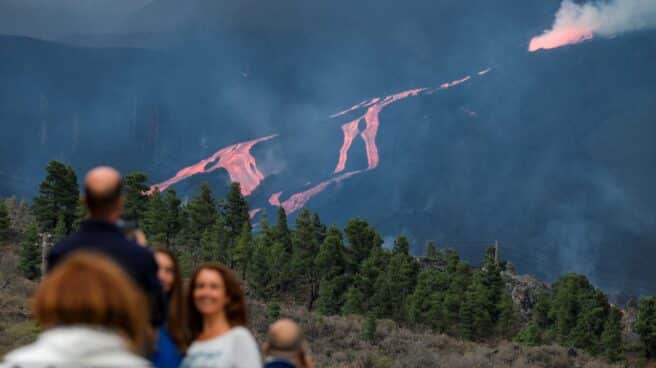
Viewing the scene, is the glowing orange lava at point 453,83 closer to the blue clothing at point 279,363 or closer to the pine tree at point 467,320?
the pine tree at point 467,320

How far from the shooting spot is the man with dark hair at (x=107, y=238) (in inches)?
130

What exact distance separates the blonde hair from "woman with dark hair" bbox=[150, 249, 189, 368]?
5.10ft

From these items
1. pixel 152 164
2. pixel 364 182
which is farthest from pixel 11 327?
pixel 152 164

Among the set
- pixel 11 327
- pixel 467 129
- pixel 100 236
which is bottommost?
pixel 100 236

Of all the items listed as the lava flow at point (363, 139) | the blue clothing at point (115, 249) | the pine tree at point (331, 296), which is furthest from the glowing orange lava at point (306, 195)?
the blue clothing at point (115, 249)

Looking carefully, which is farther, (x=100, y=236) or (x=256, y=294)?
(x=256, y=294)

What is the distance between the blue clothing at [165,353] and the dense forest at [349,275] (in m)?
26.3

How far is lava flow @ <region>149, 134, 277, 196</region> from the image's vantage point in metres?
127

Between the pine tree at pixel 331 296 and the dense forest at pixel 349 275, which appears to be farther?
the pine tree at pixel 331 296

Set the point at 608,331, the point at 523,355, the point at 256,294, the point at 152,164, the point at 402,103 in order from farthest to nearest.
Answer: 1. the point at 402,103
2. the point at 152,164
3. the point at 256,294
4. the point at 608,331
5. the point at 523,355

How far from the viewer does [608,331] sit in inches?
1288

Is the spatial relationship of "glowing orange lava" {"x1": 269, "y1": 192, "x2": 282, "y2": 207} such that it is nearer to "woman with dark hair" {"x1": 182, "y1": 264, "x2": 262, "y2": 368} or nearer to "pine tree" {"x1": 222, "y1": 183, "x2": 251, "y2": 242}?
"pine tree" {"x1": 222, "y1": 183, "x2": 251, "y2": 242}

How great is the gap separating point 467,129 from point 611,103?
29.5 meters

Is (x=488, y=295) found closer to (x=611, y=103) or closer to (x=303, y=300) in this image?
(x=303, y=300)
